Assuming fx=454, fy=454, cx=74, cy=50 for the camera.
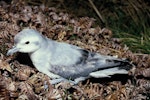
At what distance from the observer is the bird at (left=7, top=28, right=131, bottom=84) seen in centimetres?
443

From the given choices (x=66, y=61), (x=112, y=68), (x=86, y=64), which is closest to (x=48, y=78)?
(x=66, y=61)

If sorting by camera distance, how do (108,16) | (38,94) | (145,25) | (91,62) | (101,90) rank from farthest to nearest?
(108,16)
(145,25)
(91,62)
(101,90)
(38,94)

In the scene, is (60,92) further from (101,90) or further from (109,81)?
(109,81)

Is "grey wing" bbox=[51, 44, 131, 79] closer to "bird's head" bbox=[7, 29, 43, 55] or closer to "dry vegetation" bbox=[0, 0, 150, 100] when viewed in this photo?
"dry vegetation" bbox=[0, 0, 150, 100]

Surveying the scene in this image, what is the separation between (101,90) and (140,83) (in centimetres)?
45

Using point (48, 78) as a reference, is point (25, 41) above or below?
above

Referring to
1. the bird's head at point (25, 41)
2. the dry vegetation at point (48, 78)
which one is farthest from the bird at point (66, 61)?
the dry vegetation at point (48, 78)

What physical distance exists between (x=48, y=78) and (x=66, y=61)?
31 cm

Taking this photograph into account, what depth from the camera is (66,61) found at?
4520 mm

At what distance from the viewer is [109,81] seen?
477 centimetres

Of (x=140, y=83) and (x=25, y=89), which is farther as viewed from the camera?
(x=140, y=83)

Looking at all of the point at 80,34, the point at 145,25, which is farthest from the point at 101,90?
the point at 145,25

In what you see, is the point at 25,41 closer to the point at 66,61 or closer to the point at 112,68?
the point at 66,61

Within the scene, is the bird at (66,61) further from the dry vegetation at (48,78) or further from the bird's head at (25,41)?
the dry vegetation at (48,78)
